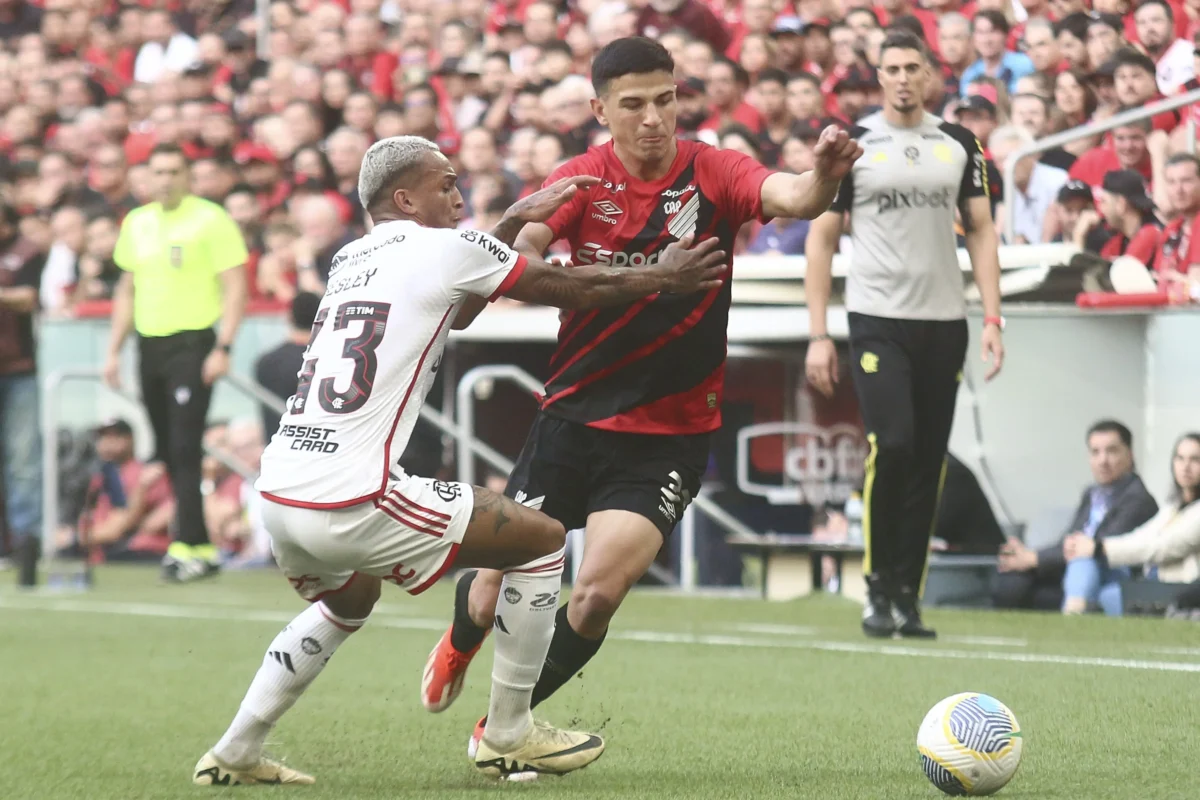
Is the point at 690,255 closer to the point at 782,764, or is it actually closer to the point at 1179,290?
the point at 782,764

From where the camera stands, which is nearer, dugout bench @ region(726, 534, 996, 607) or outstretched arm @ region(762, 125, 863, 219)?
outstretched arm @ region(762, 125, 863, 219)

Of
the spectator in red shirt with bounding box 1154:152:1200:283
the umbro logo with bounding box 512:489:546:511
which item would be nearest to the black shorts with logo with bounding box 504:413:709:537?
the umbro logo with bounding box 512:489:546:511

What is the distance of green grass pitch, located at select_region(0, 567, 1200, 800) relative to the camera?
5.25 meters

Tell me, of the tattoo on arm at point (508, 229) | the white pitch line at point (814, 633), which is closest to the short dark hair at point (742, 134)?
the white pitch line at point (814, 633)

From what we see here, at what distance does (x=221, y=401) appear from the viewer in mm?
14844

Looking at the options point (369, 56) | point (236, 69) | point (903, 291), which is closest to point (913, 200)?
point (903, 291)

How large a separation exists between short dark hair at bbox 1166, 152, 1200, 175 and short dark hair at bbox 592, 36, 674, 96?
18.5 feet

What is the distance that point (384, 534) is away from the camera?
16.3 ft

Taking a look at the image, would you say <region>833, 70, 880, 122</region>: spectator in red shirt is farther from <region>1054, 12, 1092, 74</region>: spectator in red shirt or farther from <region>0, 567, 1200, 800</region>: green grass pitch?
<region>0, 567, 1200, 800</region>: green grass pitch

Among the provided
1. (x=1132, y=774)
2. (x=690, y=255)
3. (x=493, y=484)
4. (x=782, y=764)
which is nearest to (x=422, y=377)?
(x=690, y=255)

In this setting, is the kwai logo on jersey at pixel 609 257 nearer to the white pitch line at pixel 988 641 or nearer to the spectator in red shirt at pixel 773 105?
the white pitch line at pixel 988 641

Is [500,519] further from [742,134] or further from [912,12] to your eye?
[912,12]

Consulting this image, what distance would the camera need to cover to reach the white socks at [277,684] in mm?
5238

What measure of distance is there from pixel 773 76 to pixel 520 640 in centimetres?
902
